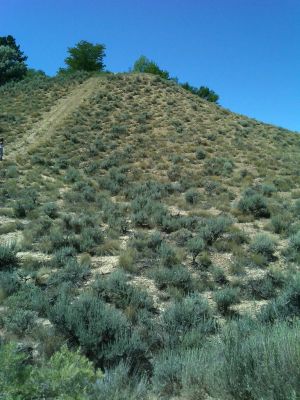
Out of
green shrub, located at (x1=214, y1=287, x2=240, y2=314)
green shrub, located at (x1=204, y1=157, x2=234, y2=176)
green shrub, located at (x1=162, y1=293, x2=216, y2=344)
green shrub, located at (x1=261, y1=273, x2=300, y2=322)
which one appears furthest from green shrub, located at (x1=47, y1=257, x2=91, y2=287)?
green shrub, located at (x1=204, y1=157, x2=234, y2=176)

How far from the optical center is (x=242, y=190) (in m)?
17.4

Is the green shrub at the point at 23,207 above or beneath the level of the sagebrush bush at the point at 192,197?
beneath

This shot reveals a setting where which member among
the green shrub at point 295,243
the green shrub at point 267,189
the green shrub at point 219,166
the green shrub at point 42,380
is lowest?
the green shrub at point 42,380

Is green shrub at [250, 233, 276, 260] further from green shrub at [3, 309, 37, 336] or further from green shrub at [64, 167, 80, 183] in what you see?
green shrub at [64, 167, 80, 183]

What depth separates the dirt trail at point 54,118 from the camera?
25.8 m

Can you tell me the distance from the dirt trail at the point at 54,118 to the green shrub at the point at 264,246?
1617cm

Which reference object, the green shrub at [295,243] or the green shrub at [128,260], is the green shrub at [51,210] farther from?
the green shrub at [295,243]

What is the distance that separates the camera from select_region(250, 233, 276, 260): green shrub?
1041 cm

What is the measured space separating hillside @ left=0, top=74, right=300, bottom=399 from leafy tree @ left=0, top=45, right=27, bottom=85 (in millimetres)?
25903

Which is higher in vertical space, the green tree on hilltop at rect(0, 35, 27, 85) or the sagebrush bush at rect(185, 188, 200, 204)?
the green tree on hilltop at rect(0, 35, 27, 85)

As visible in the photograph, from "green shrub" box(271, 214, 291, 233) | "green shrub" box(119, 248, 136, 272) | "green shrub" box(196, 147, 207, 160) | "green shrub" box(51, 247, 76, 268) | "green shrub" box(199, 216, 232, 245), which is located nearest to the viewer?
"green shrub" box(119, 248, 136, 272)

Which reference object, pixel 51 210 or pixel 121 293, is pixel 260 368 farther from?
pixel 51 210

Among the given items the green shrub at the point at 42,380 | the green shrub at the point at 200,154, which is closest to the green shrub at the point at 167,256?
the green shrub at the point at 42,380

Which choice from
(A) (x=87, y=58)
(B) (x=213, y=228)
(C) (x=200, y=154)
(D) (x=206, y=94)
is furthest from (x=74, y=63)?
(B) (x=213, y=228)
